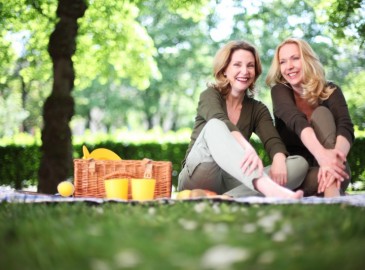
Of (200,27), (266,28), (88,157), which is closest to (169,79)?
(200,27)

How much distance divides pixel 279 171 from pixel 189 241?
2.72m

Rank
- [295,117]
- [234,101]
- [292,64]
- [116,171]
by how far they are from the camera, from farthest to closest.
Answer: [234,101] < [292,64] < [116,171] < [295,117]

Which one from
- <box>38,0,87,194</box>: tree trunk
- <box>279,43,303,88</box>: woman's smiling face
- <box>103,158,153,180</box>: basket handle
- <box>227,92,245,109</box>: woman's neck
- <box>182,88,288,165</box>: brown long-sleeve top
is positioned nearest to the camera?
<box>182,88,288,165</box>: brown long-sleeve top

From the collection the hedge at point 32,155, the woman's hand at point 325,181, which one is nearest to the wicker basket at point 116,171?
the woman's hand at point 325,181

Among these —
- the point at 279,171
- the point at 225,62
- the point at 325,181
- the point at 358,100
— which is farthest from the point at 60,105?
the point at 358,100

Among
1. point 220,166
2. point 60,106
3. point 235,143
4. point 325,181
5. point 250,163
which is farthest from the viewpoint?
point 60,106

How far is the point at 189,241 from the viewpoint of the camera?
1.74 metres

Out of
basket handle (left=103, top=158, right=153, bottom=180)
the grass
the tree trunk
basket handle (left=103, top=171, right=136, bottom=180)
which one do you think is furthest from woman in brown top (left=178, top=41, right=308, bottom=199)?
the tree trunk

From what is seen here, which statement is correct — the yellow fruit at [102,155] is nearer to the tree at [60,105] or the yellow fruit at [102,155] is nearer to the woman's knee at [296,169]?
the woman's knee at [296,169]

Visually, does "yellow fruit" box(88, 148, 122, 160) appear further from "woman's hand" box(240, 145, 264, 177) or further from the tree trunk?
the tree trunk

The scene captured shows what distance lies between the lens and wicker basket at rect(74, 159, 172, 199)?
478 centimetres

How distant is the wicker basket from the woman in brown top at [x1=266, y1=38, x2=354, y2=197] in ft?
3.34

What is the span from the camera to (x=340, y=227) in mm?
2361

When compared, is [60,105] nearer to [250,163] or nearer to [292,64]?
[292,64]
